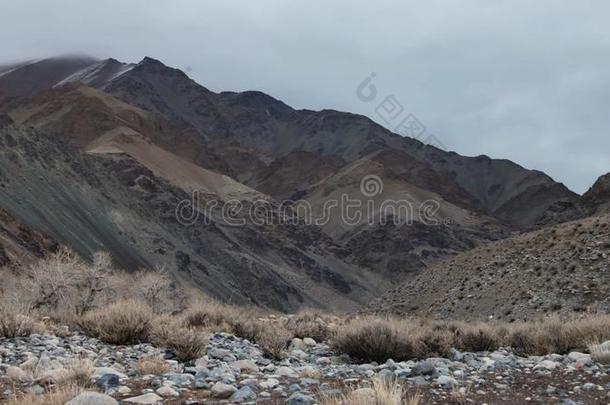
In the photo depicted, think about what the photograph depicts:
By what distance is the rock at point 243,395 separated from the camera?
21.9 ft

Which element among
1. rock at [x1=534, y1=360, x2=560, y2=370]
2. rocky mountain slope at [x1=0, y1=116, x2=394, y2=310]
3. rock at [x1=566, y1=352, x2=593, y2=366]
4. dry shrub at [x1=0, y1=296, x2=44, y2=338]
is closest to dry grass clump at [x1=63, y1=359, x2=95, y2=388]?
dry shrub at [x1=0, y1=296, x2=44, y2=338]

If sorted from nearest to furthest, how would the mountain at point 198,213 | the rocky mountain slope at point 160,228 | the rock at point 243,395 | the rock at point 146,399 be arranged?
the rock at point 146,399
the rock at point 243,395
the rocky mountain slope at point 160,228
the mountain at point 198,213

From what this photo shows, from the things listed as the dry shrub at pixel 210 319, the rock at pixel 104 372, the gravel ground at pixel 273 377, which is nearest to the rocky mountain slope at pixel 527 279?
the dry shrub at pixel 210 319

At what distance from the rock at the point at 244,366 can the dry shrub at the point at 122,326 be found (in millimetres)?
2873

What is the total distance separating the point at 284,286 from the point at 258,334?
320 ft

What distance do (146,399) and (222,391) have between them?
0.92 m

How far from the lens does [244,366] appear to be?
957 cm

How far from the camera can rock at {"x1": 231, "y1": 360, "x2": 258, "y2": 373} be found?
30.8 ft

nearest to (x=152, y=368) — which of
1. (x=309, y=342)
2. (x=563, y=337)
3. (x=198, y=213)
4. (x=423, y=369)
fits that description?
(x=423, y=369)

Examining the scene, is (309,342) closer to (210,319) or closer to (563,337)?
(210,319)

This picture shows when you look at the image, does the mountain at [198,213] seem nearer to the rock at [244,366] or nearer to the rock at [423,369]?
the rock at [244,366]

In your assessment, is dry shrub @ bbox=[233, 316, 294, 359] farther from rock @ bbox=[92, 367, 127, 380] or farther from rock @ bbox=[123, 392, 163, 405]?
rock @ bbox=[123, 392, 163, 405]

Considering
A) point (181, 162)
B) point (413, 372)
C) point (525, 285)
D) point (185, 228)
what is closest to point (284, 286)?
point (185, 228)

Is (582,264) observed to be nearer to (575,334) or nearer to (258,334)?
(575,334)
